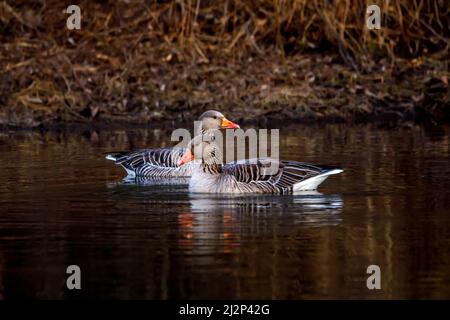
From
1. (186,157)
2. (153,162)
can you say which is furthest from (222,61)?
(186,157)

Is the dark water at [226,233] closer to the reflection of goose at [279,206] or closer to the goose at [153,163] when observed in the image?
the reflection of goose at [279,206]

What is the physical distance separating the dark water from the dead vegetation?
182 inches

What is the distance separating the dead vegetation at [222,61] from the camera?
70.5 ft

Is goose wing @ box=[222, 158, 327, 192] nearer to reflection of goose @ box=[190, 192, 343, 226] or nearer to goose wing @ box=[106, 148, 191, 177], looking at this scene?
reflection of goose @ box=[190, 192, 343, 226]

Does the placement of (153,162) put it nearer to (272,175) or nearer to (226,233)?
(272,175)

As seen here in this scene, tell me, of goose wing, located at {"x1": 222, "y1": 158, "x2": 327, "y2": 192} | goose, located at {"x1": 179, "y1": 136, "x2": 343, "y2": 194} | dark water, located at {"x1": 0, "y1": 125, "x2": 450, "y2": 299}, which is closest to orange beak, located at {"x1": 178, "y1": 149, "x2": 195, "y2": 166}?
dark water, located at {"x1": 0, "y1": 125, "x2": 450, "y2": 299}

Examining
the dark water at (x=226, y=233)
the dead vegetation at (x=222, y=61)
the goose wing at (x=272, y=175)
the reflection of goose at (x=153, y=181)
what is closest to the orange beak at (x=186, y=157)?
the reflection of goose at (x=153, y=181)

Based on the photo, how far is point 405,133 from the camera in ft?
63.6

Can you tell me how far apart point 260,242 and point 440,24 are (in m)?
13.6

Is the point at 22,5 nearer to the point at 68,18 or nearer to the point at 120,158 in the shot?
the point at 68,18

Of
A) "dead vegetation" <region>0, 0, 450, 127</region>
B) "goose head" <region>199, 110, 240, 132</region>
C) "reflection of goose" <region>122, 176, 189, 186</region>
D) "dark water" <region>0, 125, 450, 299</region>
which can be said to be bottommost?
"dark water" <region>0, 125, 450, 299</region>

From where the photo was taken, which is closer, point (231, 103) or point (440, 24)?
point (231, 103)

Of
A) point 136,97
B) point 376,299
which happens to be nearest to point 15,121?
point 136,97

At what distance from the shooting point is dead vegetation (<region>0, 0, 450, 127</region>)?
2150 centimetres
